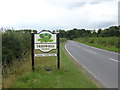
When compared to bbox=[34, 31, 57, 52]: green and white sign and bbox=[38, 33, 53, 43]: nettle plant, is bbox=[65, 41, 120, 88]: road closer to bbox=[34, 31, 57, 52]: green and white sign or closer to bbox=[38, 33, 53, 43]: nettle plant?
bbox=[34, 31, 57, 52]: green and white sign

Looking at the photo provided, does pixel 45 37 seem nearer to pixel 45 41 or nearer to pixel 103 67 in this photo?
pixel 45 41

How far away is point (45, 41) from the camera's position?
9625 mm

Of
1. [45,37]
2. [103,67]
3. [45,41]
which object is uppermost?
[45,37]

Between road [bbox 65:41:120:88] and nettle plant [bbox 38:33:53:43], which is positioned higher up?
nettle plant [bbox 38:33:53:43]

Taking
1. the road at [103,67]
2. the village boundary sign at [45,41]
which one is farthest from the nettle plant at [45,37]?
the road at [103,67]

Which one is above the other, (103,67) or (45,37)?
(45,37)

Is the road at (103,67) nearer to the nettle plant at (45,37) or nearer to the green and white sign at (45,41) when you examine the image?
the green and white sign at (45,41)

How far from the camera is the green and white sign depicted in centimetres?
952

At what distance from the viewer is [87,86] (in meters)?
6.09

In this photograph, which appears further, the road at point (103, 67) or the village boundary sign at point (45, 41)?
the village boundary sign at point (45, 41)

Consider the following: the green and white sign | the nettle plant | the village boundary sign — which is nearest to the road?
the village boundary sign

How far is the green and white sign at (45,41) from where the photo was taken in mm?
9523

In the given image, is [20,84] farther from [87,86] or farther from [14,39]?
[14,39]

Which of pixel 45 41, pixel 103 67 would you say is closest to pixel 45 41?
pixel 45 41
